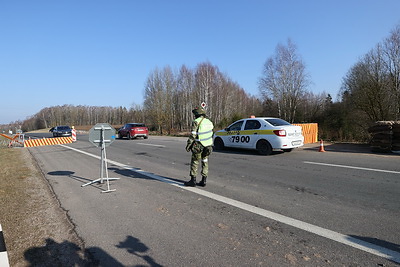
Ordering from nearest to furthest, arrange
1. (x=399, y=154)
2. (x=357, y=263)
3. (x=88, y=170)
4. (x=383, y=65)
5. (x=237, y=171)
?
(x=357, y=263)
(x=237, y=171)
(x=88, y=170)
(x=399, y=154)
(x=383, y=65)

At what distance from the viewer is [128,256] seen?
2.88 m

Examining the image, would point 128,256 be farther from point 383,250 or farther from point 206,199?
point 383,250

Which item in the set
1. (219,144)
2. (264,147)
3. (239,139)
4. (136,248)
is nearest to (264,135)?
(264,147)

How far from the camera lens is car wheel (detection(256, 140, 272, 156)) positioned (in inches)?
410

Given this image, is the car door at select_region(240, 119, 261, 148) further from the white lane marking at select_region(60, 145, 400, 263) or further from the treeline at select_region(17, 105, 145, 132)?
the treeline at select_region(17, 105, 145, 132)

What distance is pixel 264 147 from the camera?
1058 centimetres

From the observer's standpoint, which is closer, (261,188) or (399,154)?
(261,188)

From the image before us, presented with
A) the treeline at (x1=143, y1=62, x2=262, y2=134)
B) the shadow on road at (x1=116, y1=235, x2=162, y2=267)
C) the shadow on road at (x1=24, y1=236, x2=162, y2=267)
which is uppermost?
the treeline at (x1=143, y1=62, x2=262, y2=134)

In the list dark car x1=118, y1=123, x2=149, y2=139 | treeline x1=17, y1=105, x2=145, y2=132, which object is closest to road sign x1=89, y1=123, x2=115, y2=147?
dark car x1=118, y1=123, x2=149, y2=139

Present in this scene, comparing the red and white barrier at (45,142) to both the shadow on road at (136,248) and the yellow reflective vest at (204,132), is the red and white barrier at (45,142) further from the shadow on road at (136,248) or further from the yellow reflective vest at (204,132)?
the shadow on road at (136,248)

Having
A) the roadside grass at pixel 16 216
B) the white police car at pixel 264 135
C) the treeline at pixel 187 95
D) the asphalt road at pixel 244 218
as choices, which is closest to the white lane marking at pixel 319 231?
the asphalt road at pixel 244 218

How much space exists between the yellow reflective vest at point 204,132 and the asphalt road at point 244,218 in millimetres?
1065

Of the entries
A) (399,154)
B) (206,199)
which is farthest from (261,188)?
(399,154)

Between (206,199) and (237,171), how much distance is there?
2.79m
